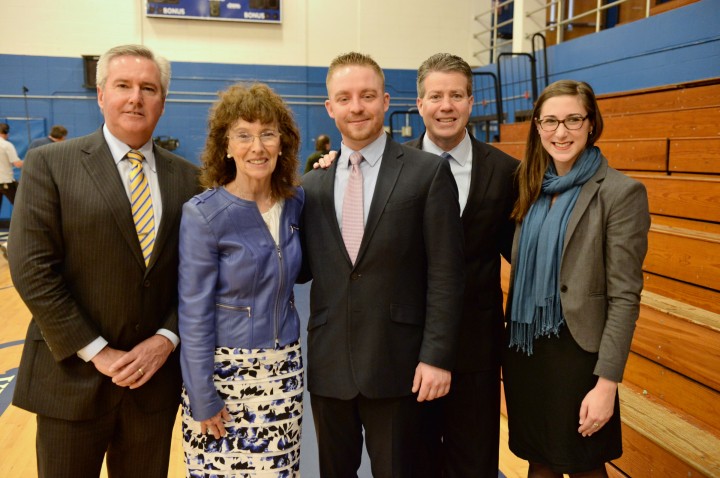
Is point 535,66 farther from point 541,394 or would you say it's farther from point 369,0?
point 541,394

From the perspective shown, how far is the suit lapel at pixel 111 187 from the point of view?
150 centimetres

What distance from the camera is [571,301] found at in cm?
160

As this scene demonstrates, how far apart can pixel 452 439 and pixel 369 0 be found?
368 inches

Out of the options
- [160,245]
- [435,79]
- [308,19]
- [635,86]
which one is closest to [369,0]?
[308,19]

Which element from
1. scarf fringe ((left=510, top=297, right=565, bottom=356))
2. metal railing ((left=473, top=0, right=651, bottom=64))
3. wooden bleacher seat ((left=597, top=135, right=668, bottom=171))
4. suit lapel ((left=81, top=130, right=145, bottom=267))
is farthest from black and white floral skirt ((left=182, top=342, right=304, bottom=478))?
metal railing ((left=473, top=0, right=651, bottom=64))

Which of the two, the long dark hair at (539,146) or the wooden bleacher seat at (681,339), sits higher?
the long dark hair at (539,146)

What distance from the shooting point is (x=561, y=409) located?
1.65 m

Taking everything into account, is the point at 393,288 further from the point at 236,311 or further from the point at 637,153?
the point at 637,153

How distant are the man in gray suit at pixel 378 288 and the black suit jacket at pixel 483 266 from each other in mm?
227

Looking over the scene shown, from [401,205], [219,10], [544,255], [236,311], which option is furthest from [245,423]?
[219,10]

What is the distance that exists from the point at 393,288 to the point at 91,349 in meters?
0.83

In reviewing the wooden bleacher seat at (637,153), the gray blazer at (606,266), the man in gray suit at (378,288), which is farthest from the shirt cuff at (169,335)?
the wooden bleacher seat at (637,153)

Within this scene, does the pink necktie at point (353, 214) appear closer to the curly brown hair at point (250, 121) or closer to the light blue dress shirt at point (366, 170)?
the light blue dress shirt at point (366, 170)

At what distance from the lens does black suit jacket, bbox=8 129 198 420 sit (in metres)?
1.44
